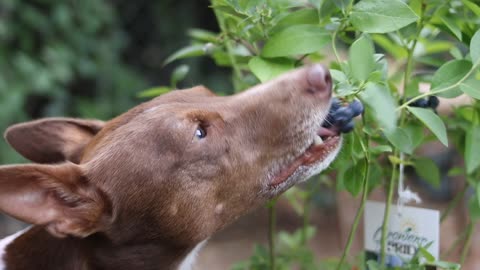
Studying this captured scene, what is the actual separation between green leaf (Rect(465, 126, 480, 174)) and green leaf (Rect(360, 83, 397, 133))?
45 centimetres

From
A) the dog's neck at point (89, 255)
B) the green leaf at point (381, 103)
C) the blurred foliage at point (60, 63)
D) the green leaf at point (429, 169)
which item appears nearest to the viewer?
the green leaf at point (381, 103)

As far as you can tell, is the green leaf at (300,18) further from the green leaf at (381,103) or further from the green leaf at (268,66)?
the green leaf at (381,103)

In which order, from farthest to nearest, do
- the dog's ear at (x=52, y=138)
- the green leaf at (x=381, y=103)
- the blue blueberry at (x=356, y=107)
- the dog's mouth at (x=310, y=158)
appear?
the dog's ear at (x=52, y=138) < the dog's mouth at (x=310, y=158) < the blue blueberry at (x=356, y=107) < the green leaf at (x=381, y=103)

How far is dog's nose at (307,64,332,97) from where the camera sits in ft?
7.19

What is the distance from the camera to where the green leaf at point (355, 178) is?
7.57 feet

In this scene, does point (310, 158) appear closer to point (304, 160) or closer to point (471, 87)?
point (304, 160)

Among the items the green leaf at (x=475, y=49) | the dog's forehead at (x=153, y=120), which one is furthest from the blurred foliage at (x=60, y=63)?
the green leaf at (x=475, y=49)

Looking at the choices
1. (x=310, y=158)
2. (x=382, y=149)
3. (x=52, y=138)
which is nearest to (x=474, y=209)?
(x=382, y=149)

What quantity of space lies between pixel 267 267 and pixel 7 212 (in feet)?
3.77

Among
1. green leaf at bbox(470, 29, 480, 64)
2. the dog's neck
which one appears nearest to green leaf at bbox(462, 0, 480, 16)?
green leaf at bbox(470, 29, 480, 64)

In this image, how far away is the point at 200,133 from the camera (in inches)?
91.6

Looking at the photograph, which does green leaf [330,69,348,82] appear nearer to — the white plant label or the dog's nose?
the dog's nose

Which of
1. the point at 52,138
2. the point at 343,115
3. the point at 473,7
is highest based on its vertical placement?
the point at 473,7

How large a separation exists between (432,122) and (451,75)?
6.5 inches
